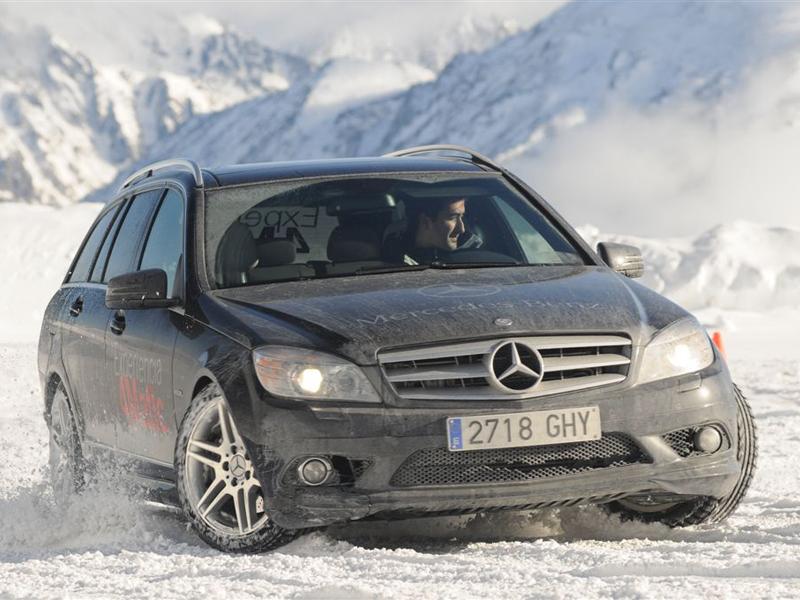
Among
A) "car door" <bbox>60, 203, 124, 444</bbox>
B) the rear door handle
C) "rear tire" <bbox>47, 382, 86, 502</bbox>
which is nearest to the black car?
"car door" <bbox>60, 203, 124, 444</bbox>

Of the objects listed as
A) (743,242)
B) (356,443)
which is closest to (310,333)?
(356,443)

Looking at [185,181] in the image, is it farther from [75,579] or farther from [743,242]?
[743,242]

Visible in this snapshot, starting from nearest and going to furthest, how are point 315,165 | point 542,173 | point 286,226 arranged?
point 286,226, point 315,165, point 542,173

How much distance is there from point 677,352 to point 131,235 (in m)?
2.94

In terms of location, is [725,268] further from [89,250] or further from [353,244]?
[353,244]

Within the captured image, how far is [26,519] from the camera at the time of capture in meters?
6.74

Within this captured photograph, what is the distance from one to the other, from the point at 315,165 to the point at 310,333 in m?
1.71

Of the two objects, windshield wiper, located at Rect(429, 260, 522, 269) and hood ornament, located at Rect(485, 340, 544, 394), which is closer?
hood ornament, located at Rect(485, 340, 544, 394)

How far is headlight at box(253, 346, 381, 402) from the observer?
4973 mm

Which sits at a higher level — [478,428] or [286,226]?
[286,226]

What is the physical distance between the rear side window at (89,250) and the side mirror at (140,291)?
180cm

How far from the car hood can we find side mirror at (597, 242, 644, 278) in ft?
1.80

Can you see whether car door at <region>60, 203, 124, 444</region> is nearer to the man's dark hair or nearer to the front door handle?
the front door handle

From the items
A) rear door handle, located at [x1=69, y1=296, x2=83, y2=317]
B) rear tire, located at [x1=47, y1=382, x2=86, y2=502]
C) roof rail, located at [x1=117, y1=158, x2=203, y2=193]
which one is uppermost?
roof rail, located at [x1=117, y1=158, x2=203, y2=193]
